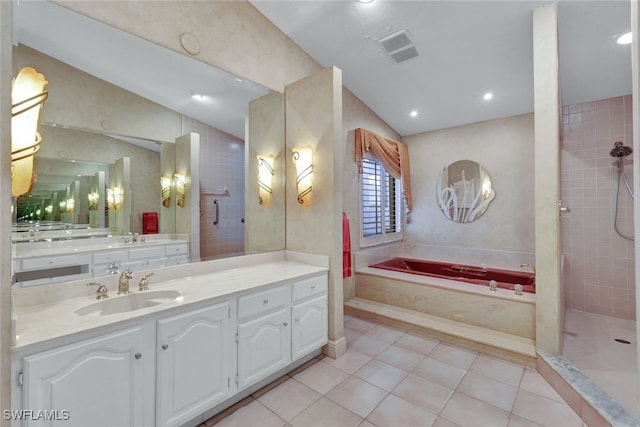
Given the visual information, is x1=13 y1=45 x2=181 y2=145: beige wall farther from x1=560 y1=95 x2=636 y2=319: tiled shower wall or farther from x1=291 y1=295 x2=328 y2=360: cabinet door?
x1=560 y1=95 x2=636 y2=319: tiled shower wall

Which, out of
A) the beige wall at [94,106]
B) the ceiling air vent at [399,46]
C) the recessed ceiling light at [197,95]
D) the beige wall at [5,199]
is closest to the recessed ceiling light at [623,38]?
the ceiling air vent at [399,46]

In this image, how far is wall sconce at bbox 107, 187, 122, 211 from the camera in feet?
6.20

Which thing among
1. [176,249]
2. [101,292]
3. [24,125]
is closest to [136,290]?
[101,292]

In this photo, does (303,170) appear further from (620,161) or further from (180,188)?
(620,161)

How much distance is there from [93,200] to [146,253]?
0.49 metres

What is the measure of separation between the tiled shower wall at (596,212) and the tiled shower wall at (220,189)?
3765mm

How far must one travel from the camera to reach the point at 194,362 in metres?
1.53

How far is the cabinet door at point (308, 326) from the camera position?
7.00ft

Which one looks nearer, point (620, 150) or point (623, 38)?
point (623, 38)

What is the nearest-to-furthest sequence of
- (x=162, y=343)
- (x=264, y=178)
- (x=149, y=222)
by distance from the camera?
(x=162, y=343), (x=149, y=222), (x=264, y=178)

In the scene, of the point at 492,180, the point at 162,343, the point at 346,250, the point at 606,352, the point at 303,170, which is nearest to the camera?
the point at 162,343

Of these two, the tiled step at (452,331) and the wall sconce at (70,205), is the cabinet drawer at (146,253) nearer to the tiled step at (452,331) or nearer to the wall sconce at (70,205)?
the wall sconce at (70,205)

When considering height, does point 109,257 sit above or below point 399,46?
below


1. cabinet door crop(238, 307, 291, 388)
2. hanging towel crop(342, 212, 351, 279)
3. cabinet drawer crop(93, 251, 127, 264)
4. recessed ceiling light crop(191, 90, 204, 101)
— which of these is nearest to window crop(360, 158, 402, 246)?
hanging towel crop(342, 212, 351, 279)
